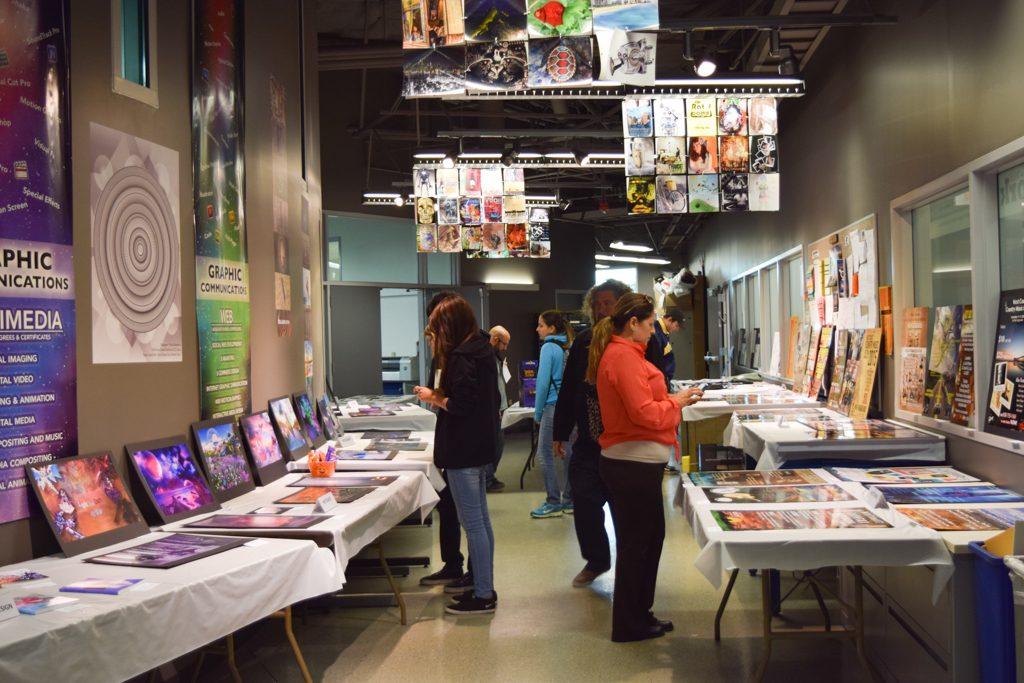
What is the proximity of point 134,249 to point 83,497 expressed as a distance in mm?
995

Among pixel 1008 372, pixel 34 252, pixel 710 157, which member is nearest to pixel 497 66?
pixel 710 157

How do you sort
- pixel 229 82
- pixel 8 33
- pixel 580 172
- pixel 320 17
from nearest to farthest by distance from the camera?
pixel 8 33, pixel 229 82, pixel 320 17, pixel 580 172

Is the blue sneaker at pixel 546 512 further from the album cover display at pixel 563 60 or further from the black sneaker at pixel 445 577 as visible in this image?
the album cover display at pixel 563 60

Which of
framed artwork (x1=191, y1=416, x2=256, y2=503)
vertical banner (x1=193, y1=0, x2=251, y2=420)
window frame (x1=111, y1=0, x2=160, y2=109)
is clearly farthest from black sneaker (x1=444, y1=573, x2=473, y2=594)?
window frame (x1=111, y1=0, x2=160, y2=109)

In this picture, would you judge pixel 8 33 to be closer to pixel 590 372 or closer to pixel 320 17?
pixel 590 372

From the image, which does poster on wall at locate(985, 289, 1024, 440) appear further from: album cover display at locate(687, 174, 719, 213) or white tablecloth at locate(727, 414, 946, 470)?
album cover display at locate(687, 174, 719, 213)

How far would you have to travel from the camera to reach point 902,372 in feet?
15.9

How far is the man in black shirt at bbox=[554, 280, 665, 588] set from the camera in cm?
502

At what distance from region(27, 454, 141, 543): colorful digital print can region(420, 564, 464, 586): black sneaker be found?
2.46 meters

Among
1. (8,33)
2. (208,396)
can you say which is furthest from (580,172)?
(8,33)

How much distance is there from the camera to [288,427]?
496 cm

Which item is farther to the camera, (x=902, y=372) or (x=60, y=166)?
(x=902, y=372)

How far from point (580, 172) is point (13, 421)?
12580mm

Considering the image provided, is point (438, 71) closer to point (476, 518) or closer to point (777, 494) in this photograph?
point (476, 518)
